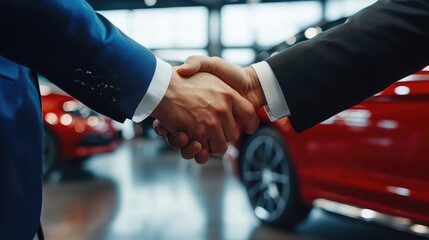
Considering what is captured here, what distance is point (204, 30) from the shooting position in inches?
574

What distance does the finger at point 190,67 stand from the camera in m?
1.19

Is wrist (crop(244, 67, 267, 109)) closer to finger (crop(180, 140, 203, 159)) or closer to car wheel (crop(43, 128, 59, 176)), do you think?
finger (crop(180, 140, 203, 159))

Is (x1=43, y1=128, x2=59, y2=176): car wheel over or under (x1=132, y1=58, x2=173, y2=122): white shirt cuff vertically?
under

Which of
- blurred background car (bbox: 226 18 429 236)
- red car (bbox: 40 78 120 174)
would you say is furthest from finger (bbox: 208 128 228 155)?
red car (bbox: 40 78 120 174)

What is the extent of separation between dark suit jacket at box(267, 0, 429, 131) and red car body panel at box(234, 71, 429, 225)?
0.80 m

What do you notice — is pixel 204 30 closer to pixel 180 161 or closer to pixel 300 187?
pixel 180 161

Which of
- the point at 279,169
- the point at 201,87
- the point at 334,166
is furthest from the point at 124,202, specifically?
the point at 201,87

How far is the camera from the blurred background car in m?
1.95

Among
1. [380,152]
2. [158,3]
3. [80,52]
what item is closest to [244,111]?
[80,52]

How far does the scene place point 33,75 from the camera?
936 mm

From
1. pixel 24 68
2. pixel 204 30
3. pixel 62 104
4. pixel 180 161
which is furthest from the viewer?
pixel 204 30

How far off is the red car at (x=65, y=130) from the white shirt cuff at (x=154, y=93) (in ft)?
11.2

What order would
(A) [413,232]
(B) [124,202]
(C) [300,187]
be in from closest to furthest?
(A) [413,232], (C) [300,187], (B) [124,202]

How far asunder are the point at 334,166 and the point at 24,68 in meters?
1.80
